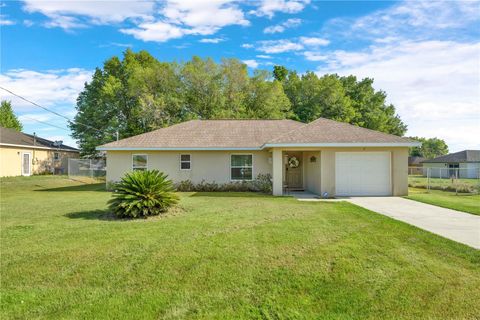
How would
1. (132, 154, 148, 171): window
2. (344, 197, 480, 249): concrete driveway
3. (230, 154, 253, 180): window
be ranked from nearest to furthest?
(344, 197, 480, 249): concrete driveway
(230, 154, 253, 180): window
(132, 154, 148, 171): window

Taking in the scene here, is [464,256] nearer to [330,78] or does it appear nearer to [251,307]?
[251,307]

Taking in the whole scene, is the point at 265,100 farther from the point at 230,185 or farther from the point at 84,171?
the point at 84,171

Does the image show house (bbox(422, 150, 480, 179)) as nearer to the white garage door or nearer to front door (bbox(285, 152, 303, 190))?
front door (bbox(285, 152, 303, 190))

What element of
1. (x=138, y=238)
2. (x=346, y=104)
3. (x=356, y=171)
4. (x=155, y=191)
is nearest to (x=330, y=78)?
(x=346, y=104)

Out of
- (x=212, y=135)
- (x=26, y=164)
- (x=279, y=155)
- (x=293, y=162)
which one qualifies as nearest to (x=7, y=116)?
(x=26, y=164)

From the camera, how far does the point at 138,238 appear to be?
22.9ft

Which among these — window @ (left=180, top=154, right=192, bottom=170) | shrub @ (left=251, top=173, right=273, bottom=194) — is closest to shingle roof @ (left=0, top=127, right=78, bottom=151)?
window @ (left=180, top=154, right=192, bottom=170)

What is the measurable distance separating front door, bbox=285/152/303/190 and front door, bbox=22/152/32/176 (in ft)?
77.7

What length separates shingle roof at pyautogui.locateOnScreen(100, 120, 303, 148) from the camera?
727 inches

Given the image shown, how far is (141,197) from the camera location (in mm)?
9492

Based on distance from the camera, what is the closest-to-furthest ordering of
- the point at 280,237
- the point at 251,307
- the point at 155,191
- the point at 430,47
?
the point at 251,307 < the point at 280,237 < the point at 155,191 < the point at 430,47

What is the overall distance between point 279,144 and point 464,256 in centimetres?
952

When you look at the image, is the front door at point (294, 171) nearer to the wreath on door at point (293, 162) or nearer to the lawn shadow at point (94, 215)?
the wreath on door at point (293, 162)

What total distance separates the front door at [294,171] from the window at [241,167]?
8.63 ft
